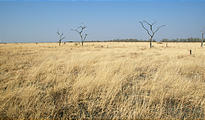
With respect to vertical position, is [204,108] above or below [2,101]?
below

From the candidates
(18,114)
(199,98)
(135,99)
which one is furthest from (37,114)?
(199,98)

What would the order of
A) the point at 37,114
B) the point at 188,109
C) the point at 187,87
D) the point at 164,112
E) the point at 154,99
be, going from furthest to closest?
the point at 187,87, the point at 154,99, the point at 188,109, the point at 164,112, the point at 37,114

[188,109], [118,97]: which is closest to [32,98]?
[118,97]

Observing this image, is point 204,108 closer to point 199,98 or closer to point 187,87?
point 199,98

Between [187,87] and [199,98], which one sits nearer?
[199,98]

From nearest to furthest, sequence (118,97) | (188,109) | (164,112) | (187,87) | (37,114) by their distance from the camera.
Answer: (37,114) < (164,112) < (188,109) < (118,97) < (187,87)

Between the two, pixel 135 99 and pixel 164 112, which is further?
pixel 135 99

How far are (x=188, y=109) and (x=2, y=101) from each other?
3.58 m

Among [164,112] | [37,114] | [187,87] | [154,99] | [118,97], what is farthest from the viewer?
[187,87]

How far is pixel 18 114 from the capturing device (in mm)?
1771

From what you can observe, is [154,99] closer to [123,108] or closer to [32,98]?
[123,108]

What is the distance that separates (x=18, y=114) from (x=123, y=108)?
5.91ft

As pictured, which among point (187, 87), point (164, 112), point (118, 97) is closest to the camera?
point (164, 112)

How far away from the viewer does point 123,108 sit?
1.98 meters
